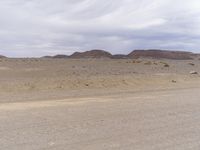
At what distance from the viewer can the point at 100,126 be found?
39.9 feet

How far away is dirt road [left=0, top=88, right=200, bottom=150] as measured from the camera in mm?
9930

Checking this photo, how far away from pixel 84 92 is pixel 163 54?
7499cm

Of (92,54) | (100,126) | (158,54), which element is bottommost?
(100,126)

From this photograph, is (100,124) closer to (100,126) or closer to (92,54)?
(100,126)

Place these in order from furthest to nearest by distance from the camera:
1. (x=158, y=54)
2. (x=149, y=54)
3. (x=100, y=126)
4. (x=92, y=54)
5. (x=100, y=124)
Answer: (x=149, y=54) → (x=158, y=54) → (x=92, y=54) → (x=100, y=124) → (x=100, y=126)

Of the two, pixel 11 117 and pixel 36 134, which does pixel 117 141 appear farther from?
pixel 11 117

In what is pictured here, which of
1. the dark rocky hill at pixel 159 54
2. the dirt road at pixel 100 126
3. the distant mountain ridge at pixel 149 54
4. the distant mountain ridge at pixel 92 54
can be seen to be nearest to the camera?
the dirt road at pixel 100 126

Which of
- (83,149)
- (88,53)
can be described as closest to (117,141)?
(83,149)

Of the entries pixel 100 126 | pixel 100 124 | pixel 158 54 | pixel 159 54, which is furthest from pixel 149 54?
pixel 100 126

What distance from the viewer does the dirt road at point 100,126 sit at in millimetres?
9930

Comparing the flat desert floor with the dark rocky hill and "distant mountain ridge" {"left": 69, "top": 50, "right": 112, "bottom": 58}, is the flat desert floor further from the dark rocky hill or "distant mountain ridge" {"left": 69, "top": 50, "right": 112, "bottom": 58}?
the dark rocky hill

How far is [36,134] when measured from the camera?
35.6 ft

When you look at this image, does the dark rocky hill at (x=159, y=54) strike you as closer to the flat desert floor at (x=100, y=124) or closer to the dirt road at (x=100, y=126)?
the flat desert floor at (x=100, y=124)

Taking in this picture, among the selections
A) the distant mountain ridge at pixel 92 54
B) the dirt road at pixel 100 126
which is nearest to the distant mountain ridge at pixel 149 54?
the distant mountain ridge at pixel 92 54
